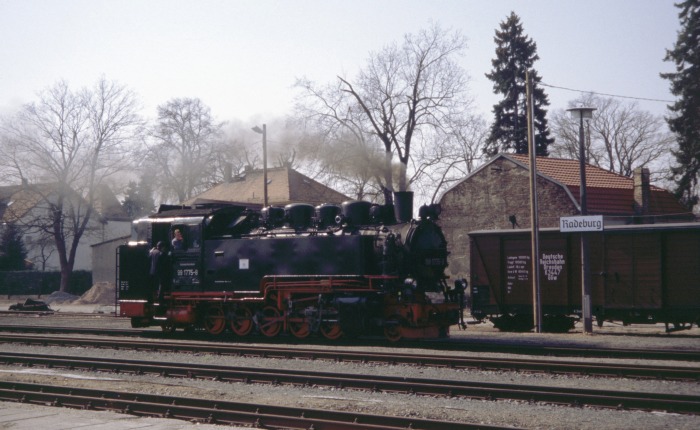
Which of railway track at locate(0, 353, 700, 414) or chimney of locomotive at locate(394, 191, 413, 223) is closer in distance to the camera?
railway track at locate(0, 353, 700, 414)

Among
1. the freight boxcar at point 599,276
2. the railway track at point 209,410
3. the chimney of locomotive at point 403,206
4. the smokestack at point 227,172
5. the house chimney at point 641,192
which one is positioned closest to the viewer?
the railway track at point 209,410

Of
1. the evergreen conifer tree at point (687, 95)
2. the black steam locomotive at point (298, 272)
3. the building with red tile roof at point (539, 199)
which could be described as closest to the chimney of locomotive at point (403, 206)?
the black steam locomotive at point (298, 272)

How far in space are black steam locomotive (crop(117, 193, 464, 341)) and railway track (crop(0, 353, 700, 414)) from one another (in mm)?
4283

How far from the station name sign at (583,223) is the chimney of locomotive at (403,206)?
447 centimetres

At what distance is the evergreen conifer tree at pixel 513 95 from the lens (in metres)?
50.4

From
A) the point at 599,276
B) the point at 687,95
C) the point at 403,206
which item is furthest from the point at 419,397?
the point at 687,95

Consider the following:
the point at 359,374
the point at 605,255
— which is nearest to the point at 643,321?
the point at 605,255

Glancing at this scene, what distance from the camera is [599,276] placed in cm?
1988

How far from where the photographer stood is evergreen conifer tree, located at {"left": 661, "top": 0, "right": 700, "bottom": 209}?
133ft

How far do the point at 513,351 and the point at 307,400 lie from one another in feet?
19.9

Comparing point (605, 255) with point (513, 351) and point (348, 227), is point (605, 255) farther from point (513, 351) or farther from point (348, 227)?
point (348, 227)

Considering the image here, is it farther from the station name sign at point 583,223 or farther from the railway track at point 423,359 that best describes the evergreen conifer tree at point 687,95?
the railway track at point 423,359

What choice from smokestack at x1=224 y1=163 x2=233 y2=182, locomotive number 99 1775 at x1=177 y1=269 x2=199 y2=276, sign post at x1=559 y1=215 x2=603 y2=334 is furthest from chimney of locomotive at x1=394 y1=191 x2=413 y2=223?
smokestack at x1=224 y1=163 x2=233 y2=182

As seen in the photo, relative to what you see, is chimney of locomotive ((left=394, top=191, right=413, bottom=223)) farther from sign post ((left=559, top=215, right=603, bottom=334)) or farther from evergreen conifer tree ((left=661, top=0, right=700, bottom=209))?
evergreen conifer tree ((left=661, top=0, right=700, bottom=209))
